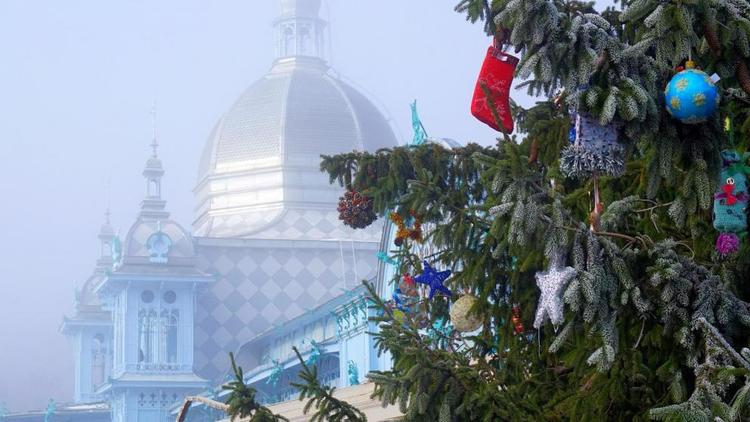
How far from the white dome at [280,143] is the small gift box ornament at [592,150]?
47882mm

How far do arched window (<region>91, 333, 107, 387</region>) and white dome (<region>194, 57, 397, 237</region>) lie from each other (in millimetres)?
5754

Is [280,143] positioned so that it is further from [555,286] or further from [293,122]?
[555,286]

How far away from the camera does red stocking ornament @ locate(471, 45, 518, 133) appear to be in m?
6.52

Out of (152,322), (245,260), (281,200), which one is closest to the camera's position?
(152,322)

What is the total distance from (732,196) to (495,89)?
3.88 feet

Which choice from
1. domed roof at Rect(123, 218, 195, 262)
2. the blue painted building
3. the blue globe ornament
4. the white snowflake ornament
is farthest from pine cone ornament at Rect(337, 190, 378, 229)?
domed roof at Rect(123, 218, 195, 262)

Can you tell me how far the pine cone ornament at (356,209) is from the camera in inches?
356

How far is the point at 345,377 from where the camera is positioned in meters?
25.7

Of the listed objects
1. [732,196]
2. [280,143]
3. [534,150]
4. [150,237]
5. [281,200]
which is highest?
[280,143]

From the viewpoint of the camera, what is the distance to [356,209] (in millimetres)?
9133

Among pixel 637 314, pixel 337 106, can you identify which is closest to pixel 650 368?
pixel 637 314

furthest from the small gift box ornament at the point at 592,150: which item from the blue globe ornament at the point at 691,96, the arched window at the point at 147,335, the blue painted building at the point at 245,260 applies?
the arched window at the point at 147,335

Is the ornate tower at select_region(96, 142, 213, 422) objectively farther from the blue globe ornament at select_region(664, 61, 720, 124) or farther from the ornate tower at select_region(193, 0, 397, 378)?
the blue globe ornament at select_region(664, 61, 720, 124)

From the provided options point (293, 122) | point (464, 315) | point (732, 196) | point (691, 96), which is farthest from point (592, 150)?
point (293, 122)
